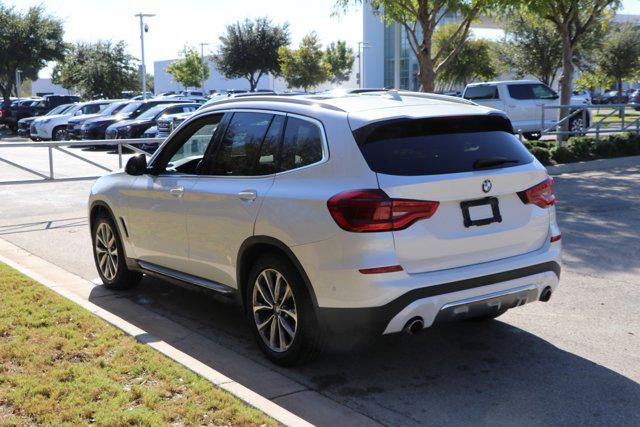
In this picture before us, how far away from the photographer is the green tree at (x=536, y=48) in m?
46.3

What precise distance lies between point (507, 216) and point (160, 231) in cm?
286

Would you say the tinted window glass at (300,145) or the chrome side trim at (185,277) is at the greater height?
the tinted window glass at (300,145)

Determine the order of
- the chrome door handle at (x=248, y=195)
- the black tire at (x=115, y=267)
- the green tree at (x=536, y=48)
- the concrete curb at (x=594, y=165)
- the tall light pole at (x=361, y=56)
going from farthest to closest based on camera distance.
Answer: the tall light pole at (x=361, y=56), the green tree at (x=536, y=48), the concrete curb at (x=594, y=165), the black tire at (x=115, y=267), the chrome door handle at (x=248, y=195)

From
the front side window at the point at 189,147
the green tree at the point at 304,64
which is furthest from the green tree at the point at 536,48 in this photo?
the front side window at the point at 189,147

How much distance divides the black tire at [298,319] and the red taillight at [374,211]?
572mm

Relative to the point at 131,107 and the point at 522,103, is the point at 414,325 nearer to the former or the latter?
the point at 522,103

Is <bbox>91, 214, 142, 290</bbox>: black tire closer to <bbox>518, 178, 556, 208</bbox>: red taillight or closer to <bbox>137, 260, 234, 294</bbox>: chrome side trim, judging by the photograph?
<bbox>137, 260, 234, 294</bbox>: chrome side trim

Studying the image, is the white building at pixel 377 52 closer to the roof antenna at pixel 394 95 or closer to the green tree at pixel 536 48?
the green tree at pixel 536 48

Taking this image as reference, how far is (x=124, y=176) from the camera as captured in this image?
22.5ft

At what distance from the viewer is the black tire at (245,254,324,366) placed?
479cm

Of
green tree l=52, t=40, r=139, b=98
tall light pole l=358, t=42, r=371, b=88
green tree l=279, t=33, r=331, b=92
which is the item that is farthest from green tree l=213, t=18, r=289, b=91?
tall light pole l=358, t=42, r=371, b=88

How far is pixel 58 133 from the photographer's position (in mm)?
31812

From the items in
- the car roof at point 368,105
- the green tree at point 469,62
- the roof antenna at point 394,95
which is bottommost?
the car roof at point 368,105

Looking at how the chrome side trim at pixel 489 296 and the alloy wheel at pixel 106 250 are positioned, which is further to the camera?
the alloy wheel at pixel 106 250
